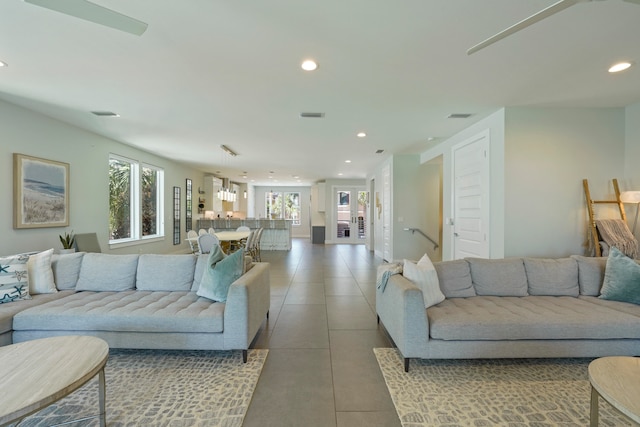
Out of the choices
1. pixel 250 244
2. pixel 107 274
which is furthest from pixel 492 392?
pixel 250 244

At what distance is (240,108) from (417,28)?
2470mm

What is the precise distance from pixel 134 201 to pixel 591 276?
26.5ft

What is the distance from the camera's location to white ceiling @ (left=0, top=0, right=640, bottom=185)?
2018mm

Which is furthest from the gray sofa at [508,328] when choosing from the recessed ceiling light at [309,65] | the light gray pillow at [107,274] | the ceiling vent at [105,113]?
the ceiling vent at [105,113]

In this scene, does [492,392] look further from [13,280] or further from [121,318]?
[13,280]

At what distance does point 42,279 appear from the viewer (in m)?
2.91

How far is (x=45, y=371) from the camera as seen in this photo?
1.50m

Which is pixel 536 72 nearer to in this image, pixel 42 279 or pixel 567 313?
pixel 567 313

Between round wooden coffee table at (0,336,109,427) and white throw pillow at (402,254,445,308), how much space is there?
7.82 feet

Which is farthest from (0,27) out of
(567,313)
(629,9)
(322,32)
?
(567,313)

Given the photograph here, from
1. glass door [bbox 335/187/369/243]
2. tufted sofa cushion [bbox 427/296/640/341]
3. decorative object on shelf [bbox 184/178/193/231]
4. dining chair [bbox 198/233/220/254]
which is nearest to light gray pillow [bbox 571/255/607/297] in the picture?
tufted sofa cushion [bbox 427/296/640/341]

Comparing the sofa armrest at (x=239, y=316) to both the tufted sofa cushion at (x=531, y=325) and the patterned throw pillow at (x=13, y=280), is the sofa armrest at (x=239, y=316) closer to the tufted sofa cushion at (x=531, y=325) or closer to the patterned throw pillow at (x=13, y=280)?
the tufted sofa cushion at (x=531, y=325)

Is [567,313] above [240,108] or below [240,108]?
below

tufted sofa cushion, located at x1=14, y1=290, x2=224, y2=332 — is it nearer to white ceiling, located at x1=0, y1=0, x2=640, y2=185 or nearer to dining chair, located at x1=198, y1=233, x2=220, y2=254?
white ceiling, located at x1=0, y1=0, x2=640, y2=185
